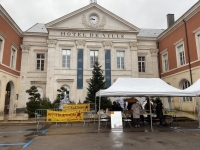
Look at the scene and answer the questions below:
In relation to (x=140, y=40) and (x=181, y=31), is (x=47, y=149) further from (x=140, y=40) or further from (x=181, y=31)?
(x=140, y=40)

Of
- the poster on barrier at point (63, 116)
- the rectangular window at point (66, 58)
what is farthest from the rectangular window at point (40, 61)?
the poster on barrier at point (63, 116)

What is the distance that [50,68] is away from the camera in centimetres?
1909

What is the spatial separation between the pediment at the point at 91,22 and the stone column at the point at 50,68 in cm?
206

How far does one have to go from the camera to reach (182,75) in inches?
675

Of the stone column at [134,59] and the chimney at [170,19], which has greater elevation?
the chimney at [170,19]

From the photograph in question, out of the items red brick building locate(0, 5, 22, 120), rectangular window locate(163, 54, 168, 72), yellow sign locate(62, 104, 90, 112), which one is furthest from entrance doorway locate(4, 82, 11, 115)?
rectangular window locate(163, 54, 168, 72)

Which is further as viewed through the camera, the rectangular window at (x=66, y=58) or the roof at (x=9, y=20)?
the rectangular window at (x=66, y=58)

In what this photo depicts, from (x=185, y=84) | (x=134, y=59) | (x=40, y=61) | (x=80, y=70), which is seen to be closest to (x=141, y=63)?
(x=134, y=59)

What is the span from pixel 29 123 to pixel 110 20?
49.6 ft

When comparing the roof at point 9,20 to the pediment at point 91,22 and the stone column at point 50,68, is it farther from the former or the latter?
the pediment at point 91,22

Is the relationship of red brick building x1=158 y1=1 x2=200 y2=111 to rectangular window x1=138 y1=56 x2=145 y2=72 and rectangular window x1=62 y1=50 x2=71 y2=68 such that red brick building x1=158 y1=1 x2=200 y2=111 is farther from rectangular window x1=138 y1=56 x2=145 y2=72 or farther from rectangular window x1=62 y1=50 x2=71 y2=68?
rectangular window x1=62 y1=50 x2=71 y2=68

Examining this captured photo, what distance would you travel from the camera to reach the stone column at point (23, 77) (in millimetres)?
19250

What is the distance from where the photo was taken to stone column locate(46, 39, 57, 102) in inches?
731

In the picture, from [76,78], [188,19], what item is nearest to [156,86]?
[188,19]
